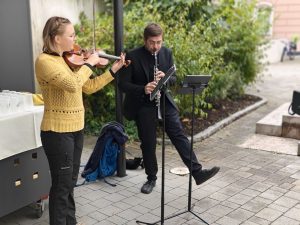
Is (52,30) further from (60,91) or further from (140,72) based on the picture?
(140,72)

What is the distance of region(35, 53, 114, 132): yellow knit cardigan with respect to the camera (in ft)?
8.94

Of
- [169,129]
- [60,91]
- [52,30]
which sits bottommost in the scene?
[169,129]

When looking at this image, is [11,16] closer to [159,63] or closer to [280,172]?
[159,63]

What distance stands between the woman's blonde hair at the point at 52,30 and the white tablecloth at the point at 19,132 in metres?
0.77

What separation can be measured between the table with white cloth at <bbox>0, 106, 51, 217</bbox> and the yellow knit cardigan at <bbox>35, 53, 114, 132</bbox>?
0.51 meters

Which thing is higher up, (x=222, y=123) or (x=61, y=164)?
(x=61, y=164)

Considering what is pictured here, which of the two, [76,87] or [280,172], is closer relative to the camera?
[76,87]

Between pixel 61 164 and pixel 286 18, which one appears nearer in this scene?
pixel 61 164

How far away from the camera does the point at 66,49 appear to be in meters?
2.85

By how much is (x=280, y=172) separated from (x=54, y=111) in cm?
297

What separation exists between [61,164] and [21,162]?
681 millimetres

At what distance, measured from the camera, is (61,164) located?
289 cm

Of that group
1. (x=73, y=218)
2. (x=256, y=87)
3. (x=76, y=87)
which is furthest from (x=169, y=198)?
(x=256, y=87)

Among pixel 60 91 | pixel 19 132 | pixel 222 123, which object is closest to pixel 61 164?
pixel 60 91
